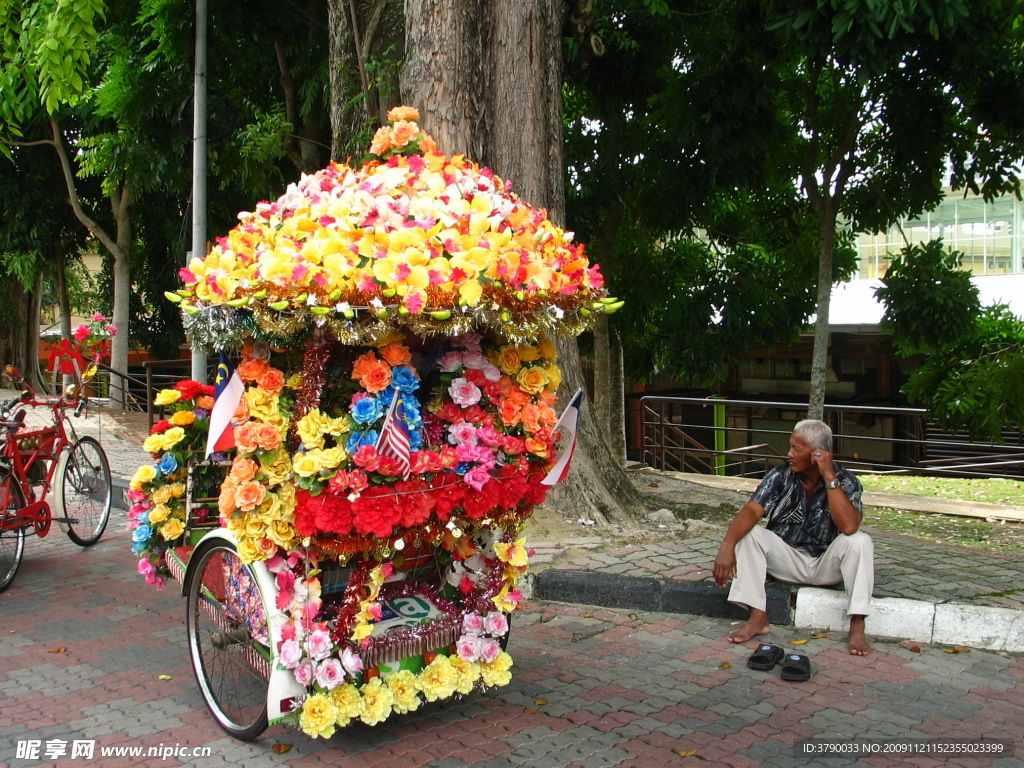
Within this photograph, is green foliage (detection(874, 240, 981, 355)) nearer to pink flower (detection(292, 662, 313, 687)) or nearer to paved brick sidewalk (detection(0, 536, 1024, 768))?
paved brick sidewalk (detection(0, 536, 1024, 768))

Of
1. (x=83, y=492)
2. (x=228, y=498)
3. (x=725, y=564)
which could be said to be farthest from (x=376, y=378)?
(x=83, y=492)

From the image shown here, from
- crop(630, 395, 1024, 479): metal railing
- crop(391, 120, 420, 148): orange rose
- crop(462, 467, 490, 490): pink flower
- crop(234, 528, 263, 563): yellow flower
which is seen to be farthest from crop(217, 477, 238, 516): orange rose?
crop(630, 395, 1024, 479): metal railing

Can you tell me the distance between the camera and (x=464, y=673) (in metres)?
3.83

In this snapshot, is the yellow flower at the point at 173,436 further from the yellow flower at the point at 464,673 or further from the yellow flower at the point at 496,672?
the yellow flower at the point at 496,672

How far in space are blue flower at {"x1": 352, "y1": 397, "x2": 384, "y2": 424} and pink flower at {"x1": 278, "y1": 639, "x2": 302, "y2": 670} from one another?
86 cm

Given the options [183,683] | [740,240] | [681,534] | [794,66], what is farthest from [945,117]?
[183,683]

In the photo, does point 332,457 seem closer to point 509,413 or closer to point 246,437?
point 246,437

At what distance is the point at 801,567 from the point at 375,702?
8.44 ft

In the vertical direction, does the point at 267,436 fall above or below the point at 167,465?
above

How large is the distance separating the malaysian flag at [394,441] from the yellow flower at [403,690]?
0.86 meters

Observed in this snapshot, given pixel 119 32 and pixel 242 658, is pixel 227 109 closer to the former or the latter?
Result: pixel 119 32

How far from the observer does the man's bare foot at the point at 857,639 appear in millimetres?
4773

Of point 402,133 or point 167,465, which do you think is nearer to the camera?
point 402,133

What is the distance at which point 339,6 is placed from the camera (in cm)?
800
